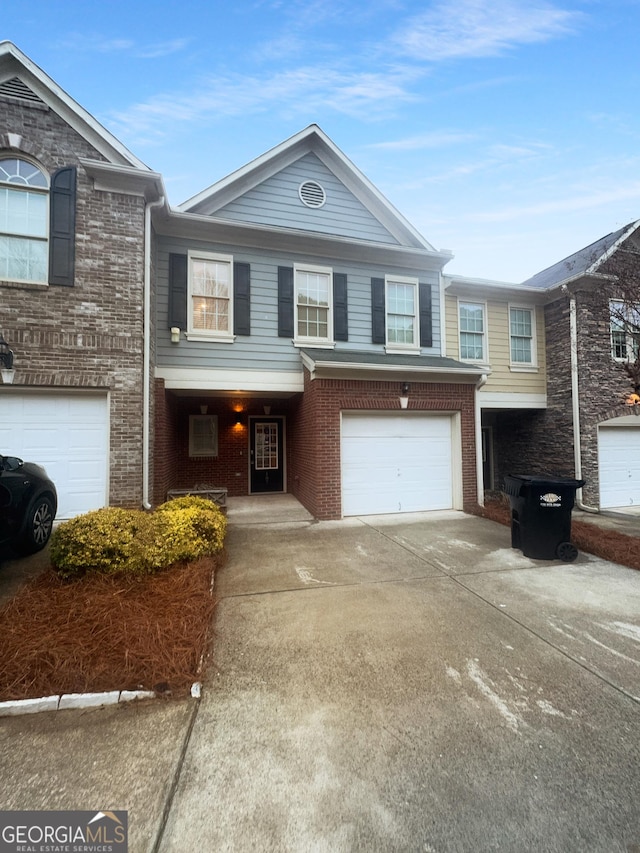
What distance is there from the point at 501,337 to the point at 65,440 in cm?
1062

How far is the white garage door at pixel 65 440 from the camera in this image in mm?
6414

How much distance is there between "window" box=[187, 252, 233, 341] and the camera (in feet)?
26.8

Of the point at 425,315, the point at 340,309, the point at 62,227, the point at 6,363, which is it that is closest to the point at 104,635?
the point at 6,363

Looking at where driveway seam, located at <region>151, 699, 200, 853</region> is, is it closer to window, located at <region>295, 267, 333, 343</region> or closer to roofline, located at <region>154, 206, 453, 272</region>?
window, located at <region>295, 267, 333, 343</region>

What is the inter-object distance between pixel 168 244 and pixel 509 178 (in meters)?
10.0

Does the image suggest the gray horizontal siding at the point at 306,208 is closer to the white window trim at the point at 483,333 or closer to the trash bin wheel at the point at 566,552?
the white window trim at the point at 483,333

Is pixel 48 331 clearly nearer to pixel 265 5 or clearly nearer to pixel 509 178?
pixel 265 5

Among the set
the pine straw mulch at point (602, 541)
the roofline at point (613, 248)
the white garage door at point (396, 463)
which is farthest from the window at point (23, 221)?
the roofline at point (613, 248)

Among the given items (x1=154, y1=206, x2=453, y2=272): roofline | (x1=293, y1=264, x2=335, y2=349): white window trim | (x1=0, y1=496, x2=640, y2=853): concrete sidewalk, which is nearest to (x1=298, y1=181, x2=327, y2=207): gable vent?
(x1=154, y1=206, x2=453, y2=272): roofline

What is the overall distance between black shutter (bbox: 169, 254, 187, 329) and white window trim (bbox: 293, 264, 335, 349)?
242 cm

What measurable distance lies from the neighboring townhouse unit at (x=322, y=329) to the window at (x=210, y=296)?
2 centimetres

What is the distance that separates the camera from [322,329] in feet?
29.2

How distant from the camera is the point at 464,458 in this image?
28.2 feet

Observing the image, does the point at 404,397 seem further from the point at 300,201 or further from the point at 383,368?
the point at 300,201
